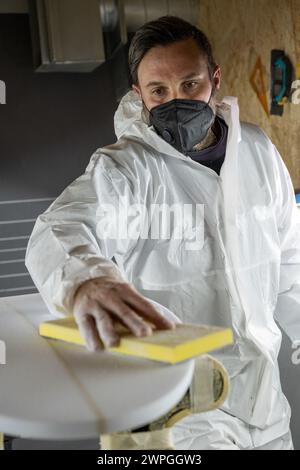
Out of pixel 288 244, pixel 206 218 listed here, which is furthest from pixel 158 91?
pixel 288 244

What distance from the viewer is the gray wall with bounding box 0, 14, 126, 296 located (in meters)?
2.04

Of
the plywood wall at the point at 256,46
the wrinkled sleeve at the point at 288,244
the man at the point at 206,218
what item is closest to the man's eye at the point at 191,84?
the man at the point at 206,218

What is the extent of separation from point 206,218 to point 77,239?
0.43 metres

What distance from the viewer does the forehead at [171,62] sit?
4.30 ft

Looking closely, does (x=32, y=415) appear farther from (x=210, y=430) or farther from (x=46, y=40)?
(x=46, y=40)

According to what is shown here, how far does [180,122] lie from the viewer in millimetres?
1287

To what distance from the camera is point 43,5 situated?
190 cm

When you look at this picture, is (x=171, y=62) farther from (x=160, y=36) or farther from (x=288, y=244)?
(x=288, y=244)

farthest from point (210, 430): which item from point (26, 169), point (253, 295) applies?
point (26, 169)

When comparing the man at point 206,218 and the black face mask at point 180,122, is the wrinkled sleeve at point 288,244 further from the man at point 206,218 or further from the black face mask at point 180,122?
the black face mask at point 180,122

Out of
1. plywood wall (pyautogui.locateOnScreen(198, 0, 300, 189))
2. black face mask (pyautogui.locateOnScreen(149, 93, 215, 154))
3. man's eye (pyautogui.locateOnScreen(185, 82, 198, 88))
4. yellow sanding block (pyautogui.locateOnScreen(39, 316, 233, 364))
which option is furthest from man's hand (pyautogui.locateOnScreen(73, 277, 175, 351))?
plywood wall (pyautogui.locateOnScreen(198, 0, 300, 189))

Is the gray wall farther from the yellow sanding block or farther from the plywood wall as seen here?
the yellow sanding block

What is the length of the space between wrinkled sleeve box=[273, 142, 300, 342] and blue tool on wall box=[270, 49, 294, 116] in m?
0.56

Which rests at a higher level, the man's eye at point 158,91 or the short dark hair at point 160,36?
the short dark hair at point 160,36
